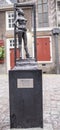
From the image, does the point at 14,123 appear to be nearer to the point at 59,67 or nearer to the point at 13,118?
the point at 13,118

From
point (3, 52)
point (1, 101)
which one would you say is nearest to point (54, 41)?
point (3, 52)

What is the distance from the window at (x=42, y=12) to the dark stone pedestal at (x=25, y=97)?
19404 millimetres

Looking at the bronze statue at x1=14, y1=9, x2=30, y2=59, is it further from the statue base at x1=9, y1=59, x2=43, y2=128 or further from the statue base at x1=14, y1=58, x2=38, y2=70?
the statue base at x1=9, y1=59, x2=43, y2=128

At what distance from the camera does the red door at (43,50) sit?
80.2ft

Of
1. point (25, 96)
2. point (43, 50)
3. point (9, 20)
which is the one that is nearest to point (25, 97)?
point (25, 96)

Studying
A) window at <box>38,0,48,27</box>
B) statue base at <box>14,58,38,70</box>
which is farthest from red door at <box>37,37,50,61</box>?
statue base at <box>14,58,38,70</box>

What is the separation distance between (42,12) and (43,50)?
2834 millimetres

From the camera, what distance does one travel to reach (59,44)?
24.4 meters

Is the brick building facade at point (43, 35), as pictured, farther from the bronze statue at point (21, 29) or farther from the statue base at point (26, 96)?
the statue base at point (26, 96)

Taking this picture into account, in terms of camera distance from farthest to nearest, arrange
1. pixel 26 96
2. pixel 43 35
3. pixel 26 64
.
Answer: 1. pixel 43 35
2. pixel 26 64
3. pixel 26 96

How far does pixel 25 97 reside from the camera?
5.64 m

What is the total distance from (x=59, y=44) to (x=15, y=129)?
19.1 meters

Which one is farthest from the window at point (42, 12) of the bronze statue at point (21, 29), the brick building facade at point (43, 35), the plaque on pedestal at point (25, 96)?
the plaque on pedestal at point (25, 96)

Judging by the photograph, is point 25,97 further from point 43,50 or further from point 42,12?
point 42,12
